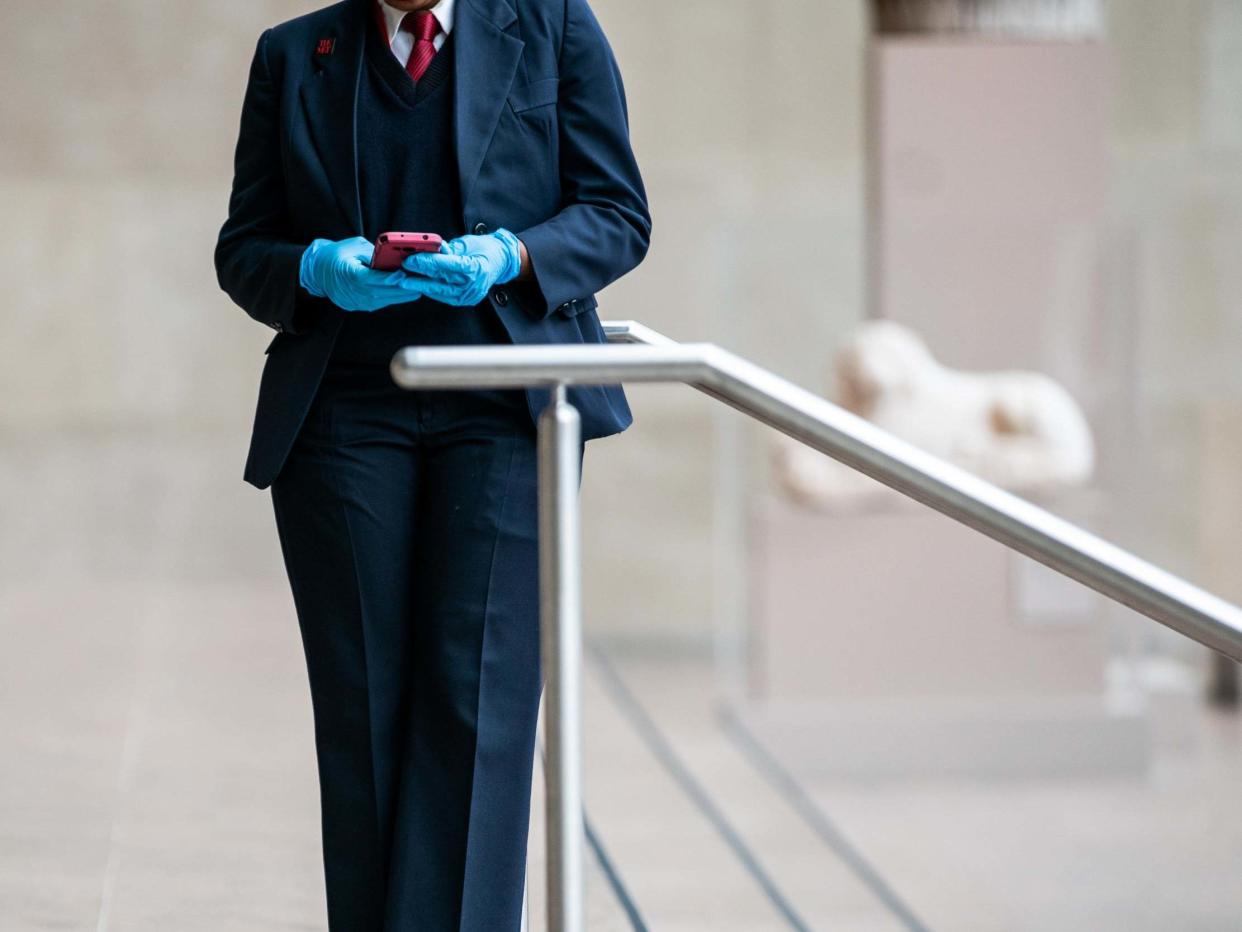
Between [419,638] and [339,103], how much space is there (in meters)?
0.62

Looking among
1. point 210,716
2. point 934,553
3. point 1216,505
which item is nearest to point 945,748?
point 934,553

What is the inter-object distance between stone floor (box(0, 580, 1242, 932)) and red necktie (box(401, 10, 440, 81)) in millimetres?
1350

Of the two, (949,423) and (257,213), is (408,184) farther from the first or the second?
(949,423)

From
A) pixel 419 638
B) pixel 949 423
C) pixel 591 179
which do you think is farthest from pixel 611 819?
pixel 591 179

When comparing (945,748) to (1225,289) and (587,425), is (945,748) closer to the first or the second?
(1225,289)

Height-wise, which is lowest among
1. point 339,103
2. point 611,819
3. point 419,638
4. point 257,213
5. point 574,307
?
point 611,819

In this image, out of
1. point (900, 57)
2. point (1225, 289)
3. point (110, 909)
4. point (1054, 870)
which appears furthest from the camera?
point (1225, 289)

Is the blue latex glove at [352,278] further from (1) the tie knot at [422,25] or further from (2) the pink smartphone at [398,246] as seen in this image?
(1) the tie knot at [422,25]

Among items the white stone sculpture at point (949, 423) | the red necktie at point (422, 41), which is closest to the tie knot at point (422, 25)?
the red necktie at point (422, 41)

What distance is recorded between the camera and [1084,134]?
668 cm

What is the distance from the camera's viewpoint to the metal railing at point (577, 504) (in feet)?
5.36

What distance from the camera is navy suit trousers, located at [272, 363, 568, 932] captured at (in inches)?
77.8

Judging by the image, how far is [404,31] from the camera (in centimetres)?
205

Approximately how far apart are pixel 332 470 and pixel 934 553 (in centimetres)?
453
